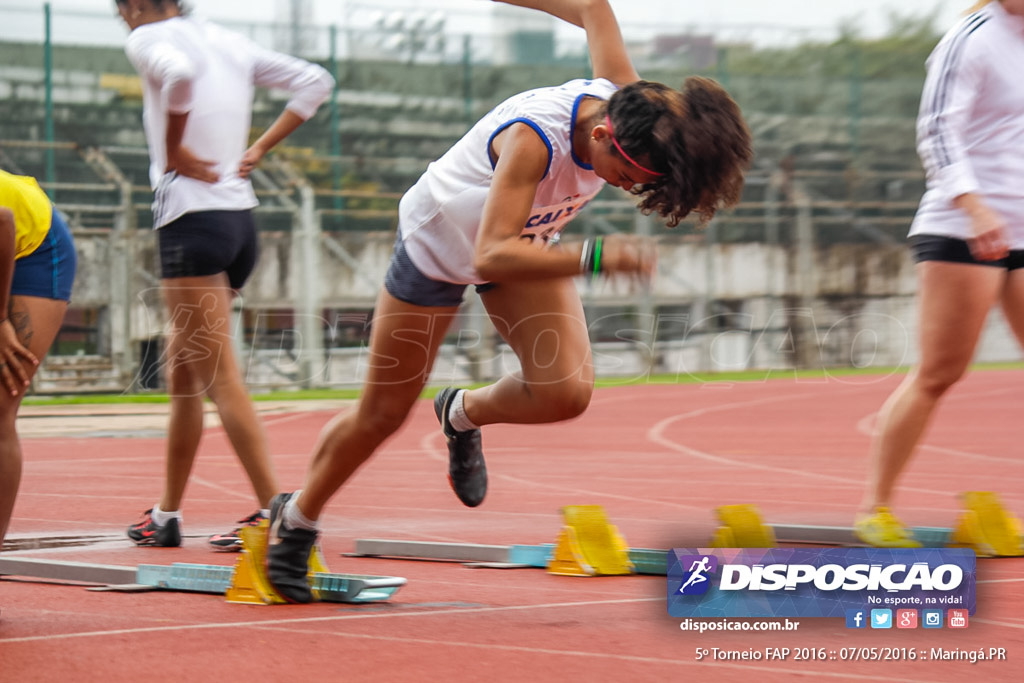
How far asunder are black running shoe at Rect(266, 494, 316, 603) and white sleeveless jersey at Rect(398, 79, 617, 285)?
86cm

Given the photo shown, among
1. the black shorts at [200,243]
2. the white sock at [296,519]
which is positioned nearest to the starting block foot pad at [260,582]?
the white sock at [296,519]

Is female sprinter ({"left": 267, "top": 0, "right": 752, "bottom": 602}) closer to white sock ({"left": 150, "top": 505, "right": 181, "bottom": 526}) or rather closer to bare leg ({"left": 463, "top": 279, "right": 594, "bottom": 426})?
bare leg ({"left": 463, "top": 279, "right": 594, "bottom": 426})

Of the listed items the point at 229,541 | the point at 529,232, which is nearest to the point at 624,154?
the point at 529,232

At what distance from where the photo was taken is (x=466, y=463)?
14.1ft

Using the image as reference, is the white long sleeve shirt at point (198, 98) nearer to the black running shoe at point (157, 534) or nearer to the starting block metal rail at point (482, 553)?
the black running shoe at point (157, 534)

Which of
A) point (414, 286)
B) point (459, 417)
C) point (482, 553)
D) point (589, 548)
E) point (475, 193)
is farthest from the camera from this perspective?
point (482, 553)

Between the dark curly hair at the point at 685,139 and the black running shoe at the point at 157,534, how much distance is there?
8.41ft

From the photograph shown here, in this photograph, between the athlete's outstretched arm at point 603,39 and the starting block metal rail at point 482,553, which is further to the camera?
the starting block metal rail at point 482,553

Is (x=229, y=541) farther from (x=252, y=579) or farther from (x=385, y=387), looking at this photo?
(x=385, y=387)

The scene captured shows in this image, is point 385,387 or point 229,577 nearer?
point 385,387

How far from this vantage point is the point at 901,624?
3.18m

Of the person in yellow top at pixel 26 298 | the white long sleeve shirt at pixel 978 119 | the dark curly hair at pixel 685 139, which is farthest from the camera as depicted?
the white long sleeve shirt at pixel 978 119

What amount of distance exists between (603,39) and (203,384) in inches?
82.8

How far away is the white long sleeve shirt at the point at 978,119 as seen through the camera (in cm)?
441
